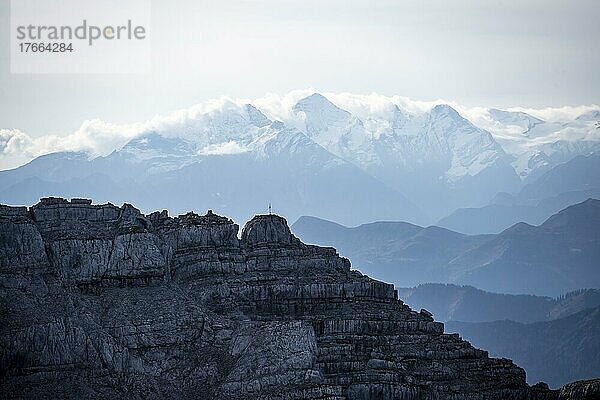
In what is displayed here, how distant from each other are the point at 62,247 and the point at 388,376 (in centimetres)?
3056

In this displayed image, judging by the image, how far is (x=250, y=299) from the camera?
4707 inches

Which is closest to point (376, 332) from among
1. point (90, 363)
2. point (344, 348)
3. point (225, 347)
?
point (344, 348)

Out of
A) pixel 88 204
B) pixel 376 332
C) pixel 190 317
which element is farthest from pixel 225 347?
pixel 88 204

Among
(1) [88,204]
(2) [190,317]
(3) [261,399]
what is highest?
(1) [88,204]

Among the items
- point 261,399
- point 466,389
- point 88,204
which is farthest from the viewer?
point 88,204

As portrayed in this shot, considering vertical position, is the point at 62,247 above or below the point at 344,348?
above

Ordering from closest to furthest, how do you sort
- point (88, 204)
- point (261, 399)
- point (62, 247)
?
point (261, 399), point (62, 247), point (88, 204)

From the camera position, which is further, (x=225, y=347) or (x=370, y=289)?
(x=370, y=289)

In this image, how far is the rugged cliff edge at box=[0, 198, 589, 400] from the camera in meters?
107

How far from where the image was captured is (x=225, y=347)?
112 metres

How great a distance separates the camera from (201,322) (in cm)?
11431

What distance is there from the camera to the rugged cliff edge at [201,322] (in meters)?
107

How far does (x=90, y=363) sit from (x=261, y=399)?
15068mm

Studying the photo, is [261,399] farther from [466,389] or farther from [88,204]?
[88,204]
